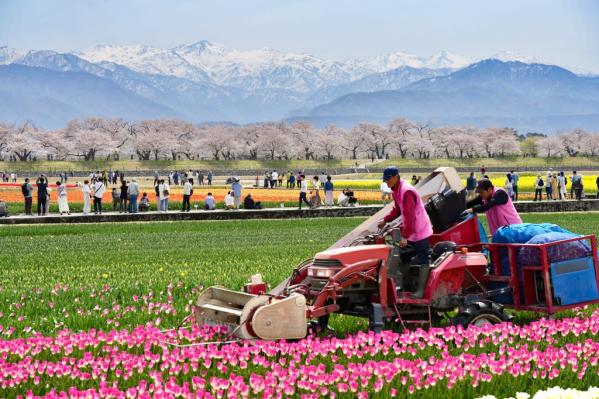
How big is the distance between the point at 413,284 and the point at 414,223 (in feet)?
2.38

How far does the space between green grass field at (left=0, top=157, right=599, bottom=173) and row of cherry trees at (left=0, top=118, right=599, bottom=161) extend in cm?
996

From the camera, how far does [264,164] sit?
128125 millimetres

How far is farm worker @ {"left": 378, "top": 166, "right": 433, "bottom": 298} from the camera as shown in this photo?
30.3 ft

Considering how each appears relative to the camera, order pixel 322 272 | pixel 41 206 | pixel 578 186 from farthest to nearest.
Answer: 1. pixel 578 186
2. pixel 41 206
3. pixel 322 272

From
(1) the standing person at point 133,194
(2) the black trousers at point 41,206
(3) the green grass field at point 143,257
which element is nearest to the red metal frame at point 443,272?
(3) the green grass field at point 143,257

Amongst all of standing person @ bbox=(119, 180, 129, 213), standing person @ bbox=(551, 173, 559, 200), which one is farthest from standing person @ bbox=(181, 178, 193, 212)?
standing person @ bbox=(551, 173, 559, 200)

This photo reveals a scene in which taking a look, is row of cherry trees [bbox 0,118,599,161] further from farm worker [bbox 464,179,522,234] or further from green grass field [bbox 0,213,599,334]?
farm worker [bbox 464,179,522,234]

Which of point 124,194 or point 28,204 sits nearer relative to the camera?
point 28,204

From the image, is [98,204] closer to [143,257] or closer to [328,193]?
[328,193]

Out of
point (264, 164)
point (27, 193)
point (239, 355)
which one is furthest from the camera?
point (264, 164)

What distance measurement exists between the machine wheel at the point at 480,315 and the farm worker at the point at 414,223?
19.0 inches

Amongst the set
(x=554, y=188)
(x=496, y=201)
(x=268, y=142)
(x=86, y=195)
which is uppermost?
(x=268, y=142)

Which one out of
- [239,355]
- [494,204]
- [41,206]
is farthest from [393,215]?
[41,206]

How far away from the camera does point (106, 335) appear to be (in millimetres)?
8820
